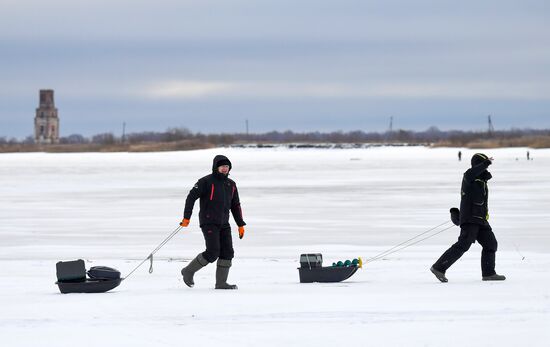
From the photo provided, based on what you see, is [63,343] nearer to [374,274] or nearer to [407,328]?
[407,328]

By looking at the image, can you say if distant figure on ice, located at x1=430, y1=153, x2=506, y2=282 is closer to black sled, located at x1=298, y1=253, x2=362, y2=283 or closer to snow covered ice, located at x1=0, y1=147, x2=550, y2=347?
snow covered ice, located at x1=0, y1=147, x2=550, y2=347

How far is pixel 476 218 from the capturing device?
32.2 feet

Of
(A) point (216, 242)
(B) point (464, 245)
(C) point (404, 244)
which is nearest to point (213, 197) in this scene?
(A) point (216, 242)

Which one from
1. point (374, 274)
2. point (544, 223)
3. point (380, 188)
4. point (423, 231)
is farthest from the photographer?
point (380, 188)

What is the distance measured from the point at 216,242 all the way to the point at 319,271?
1.08 meters

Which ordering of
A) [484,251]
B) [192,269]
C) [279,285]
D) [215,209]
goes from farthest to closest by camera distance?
[484,251] → [279,285] → [192,269] → [215,209]

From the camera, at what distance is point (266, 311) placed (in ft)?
26.6

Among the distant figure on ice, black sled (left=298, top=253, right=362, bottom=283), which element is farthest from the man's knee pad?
black sled (left=298, top=253, right=362, bottom=283)

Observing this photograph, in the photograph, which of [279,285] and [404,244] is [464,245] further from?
[404,244]

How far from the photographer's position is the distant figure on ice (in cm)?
982

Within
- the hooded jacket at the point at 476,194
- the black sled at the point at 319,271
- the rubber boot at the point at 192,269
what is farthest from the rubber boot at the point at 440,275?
the rubber boot at the point at 192,269

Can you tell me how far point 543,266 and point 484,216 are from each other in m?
1.81

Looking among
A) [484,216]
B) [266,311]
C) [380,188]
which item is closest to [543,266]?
[484,216]

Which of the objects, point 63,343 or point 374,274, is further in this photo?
point 374,274
